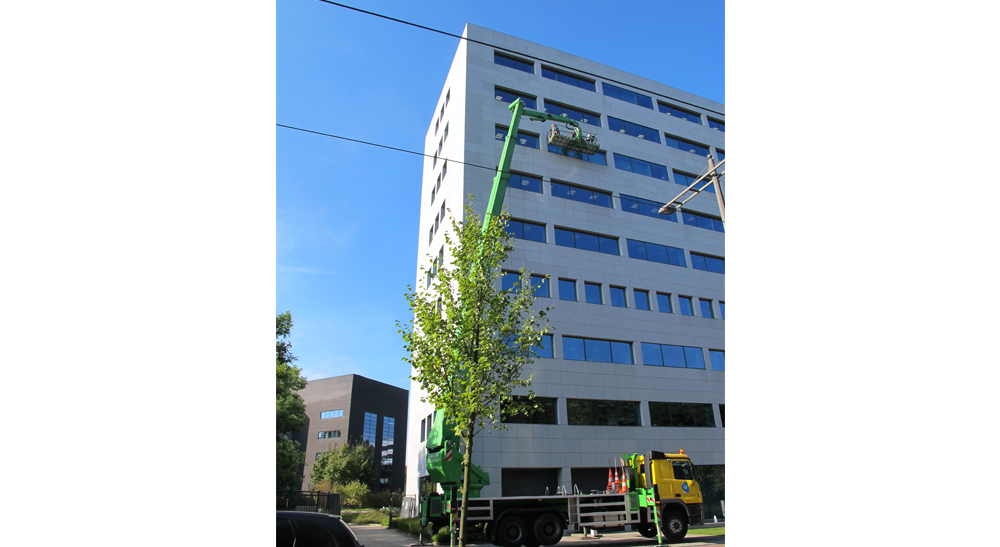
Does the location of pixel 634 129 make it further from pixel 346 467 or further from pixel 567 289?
pixel 346 467

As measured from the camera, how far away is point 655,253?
1212 inches

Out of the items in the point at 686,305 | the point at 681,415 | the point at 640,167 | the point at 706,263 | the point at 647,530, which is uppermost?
the point at 640,167

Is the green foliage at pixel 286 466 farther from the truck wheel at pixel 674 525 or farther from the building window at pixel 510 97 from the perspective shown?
the building window at pixel 510 97

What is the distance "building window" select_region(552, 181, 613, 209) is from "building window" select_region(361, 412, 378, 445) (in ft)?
161

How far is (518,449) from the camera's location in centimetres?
2262

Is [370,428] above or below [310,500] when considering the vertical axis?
below

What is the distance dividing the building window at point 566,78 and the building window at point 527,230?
11994 mm

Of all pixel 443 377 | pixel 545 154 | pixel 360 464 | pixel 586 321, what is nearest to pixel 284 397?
pixel 586 321

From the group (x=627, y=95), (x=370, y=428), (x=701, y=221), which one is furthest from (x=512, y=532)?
(x=370, y=428)

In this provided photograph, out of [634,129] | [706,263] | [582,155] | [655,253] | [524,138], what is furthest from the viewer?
[634,129]

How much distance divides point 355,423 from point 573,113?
50.0 meters

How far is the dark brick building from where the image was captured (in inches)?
2522
